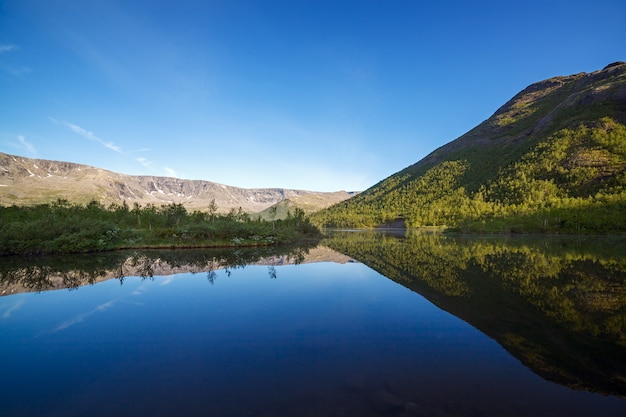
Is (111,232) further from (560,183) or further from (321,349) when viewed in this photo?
(560,183)

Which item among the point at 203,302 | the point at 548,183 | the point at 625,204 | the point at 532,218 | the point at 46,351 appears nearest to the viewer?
the point at 46,351

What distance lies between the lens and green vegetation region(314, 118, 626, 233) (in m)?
98.6

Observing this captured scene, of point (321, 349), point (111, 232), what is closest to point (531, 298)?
point (321, 349)

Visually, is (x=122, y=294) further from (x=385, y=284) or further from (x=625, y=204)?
(x=625, y=204)

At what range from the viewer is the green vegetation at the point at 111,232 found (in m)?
46.1

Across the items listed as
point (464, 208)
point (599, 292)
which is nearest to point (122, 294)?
point (599, 292)

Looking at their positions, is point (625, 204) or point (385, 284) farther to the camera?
point (625, 204)

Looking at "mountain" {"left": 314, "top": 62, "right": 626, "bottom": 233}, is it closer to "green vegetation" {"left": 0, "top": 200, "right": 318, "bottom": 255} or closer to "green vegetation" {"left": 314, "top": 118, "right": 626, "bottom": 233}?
"green vegetation" {"left": 314, "top": 118, "right": 626, "bottom": 233}

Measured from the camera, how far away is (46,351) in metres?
11.5

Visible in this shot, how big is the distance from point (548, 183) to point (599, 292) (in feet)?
503

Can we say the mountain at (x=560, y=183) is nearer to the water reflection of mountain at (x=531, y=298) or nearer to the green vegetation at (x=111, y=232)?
the water reflection of mountain at (x=531, y=298)

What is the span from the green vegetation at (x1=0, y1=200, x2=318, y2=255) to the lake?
1199 inches

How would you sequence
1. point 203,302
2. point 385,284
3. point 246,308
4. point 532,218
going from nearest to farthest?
1. point 246,308
2. point 203,302
3. point 385,284
4. point 532,218

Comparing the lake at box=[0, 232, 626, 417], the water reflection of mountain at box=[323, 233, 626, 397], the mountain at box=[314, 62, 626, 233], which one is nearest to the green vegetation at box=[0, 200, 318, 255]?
the lake at box=[0, 232, 626, 417]
